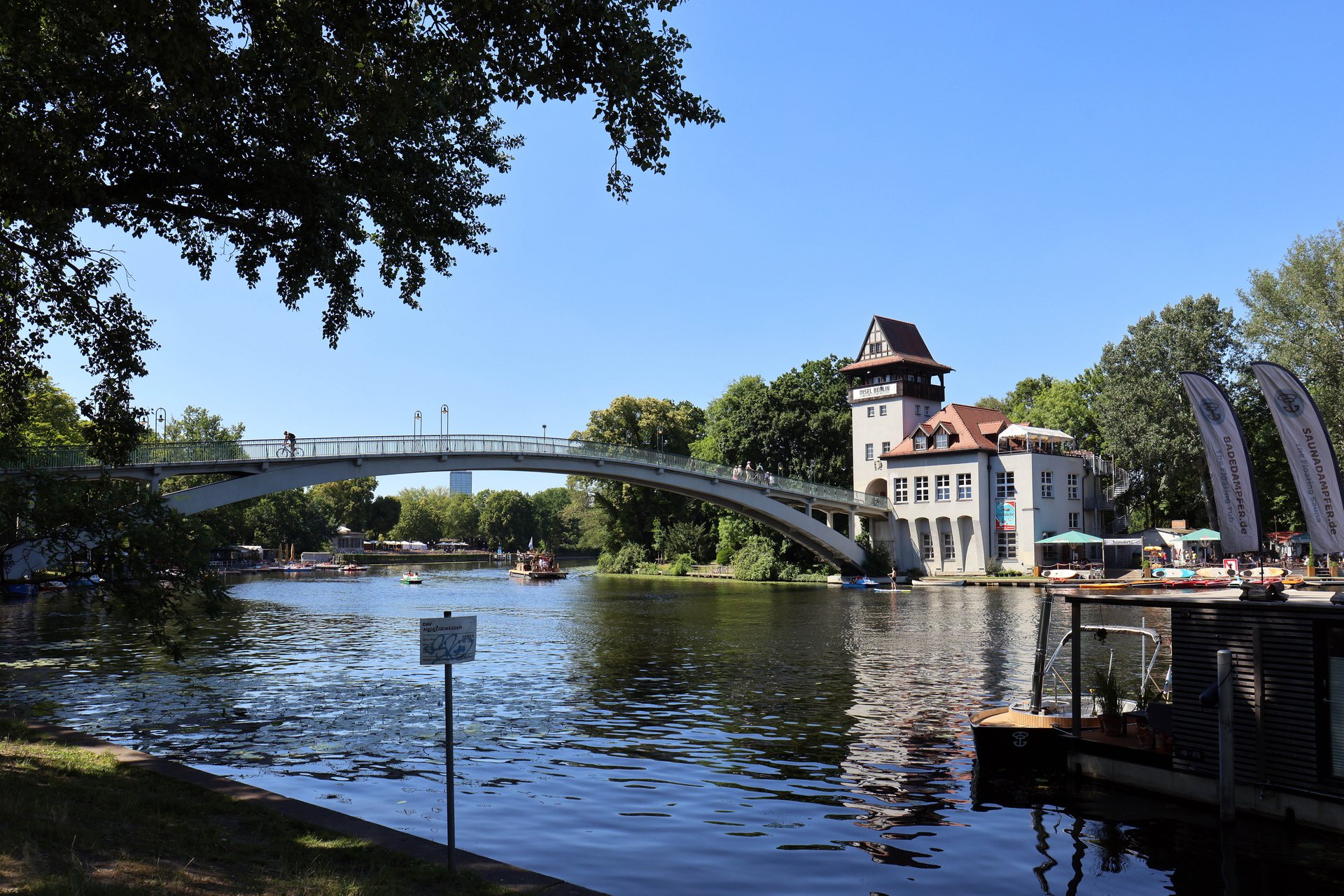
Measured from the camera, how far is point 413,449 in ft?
169

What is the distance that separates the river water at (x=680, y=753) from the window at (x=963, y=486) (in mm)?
32191

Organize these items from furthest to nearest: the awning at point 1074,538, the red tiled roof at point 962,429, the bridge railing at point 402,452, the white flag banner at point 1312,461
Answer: the red tiled roof at point 962,429, the awning at point 1074,538, the bridge railing at point 402,452, the white flag banner at point 1312,461

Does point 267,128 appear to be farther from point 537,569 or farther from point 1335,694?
point 537,569

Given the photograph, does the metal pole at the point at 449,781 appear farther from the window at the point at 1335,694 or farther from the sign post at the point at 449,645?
the window at the point at 1335,694

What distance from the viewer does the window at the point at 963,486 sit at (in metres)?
65.3

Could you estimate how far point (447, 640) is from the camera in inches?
309

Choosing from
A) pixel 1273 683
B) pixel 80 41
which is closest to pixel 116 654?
pixel 80 41

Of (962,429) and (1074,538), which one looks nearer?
(1074,538)

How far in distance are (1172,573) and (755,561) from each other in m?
32.1

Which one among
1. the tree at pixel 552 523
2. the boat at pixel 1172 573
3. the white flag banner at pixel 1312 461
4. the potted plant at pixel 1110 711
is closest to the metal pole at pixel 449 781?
the potted plant at pixel 1110 711

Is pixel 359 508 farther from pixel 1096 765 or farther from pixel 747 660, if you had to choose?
pixel 1096 765

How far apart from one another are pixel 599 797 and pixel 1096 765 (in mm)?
6649

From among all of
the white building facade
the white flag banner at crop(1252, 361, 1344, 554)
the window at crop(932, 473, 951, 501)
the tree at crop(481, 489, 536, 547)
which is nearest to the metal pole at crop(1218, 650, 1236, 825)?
the white flag banner at crop(1252, 361, 1344, 554)

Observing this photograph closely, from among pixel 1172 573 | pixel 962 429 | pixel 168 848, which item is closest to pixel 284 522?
pixel 962 429
